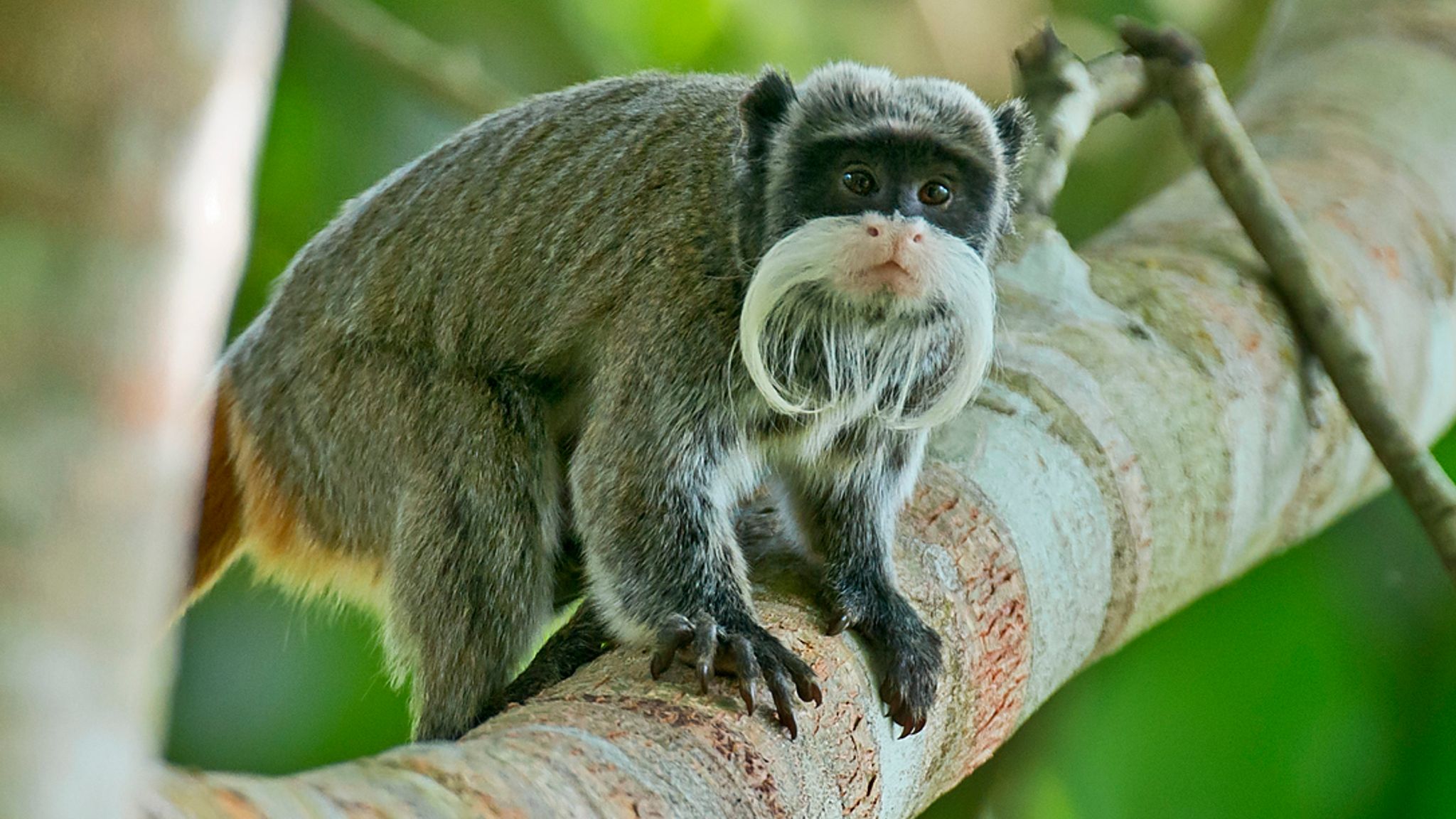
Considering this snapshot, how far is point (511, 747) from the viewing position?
155 centimetres

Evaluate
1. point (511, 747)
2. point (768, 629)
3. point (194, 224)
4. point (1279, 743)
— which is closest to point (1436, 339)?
point (1279, 743)

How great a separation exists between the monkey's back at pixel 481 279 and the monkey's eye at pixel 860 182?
28 cm

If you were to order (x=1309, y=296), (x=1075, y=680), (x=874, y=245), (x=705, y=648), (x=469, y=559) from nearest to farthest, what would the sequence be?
(x=705, y=648)
(x=874, y=245)
(x=469, y=559)
(x=1309, y=296)
(x=1075, y=680)

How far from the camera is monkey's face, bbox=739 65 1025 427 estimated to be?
2.30m

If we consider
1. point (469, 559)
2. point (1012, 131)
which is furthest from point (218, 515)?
point (1012, 131)

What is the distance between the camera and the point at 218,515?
2.91 meters

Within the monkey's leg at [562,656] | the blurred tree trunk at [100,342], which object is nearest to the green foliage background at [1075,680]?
the monkey's leg at [562,656]

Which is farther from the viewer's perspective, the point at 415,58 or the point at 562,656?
the point at 415,58

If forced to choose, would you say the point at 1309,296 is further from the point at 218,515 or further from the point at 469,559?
the point at 218,515

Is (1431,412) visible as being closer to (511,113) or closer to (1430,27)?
(1430,27)

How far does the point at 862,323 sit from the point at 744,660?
2.48ft

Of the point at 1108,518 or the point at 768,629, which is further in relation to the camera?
the point at 1108,518

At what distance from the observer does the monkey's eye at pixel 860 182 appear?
7.92 feet

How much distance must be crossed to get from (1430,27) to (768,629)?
2866 mm
